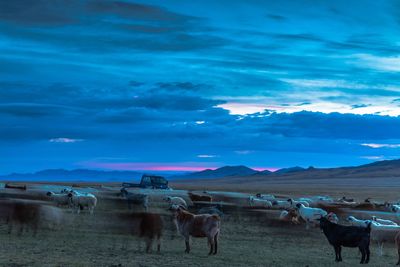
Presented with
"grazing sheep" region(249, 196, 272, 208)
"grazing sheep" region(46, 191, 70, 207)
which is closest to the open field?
"grazing sheep" region(46, 191, 70, 207)

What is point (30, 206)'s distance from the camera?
21406mm

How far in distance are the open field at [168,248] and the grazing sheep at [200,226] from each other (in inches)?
16.7

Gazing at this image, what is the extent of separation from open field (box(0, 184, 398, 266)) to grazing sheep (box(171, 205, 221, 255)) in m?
0.42

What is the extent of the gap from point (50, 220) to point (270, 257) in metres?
9.50

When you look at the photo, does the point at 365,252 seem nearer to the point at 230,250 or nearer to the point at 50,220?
the point at 230,250

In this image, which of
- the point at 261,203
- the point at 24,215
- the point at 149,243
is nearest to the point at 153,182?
the point at 261,203

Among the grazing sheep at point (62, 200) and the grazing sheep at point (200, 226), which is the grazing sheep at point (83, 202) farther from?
the grazing sheep at point (200, 226)

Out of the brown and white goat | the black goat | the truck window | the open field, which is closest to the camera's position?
the open field

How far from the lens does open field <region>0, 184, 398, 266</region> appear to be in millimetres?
15617

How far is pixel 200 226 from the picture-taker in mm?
18203

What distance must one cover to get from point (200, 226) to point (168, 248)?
1663mm

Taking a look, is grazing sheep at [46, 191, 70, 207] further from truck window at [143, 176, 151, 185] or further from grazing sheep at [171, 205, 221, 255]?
truck window at [143, 176, 151, 185]

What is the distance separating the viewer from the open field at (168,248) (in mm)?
15617

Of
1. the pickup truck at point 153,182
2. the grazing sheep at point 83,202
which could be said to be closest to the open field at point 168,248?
the grazing sheep at point 83,202
